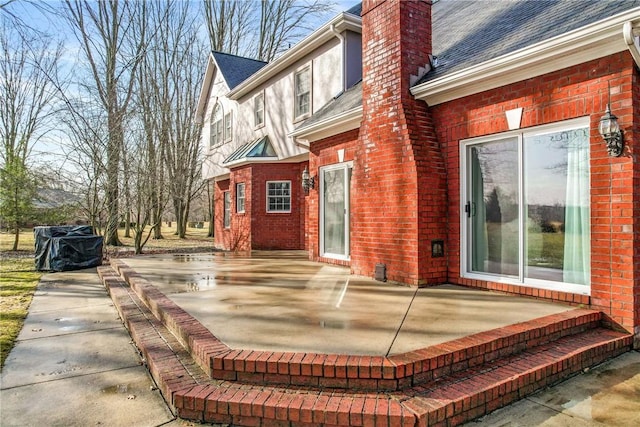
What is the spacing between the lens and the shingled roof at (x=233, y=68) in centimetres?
1656

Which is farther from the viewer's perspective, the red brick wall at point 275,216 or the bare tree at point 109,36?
the bare tree at point 109,36

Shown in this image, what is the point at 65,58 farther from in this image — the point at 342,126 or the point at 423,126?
the point at 423,126

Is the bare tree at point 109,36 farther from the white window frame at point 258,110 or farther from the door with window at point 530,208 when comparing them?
the door with window at point 530,208

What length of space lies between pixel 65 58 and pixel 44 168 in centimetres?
632

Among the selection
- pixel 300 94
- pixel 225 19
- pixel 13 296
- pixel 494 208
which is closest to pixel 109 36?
pixel 225 19

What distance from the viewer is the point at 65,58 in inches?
758

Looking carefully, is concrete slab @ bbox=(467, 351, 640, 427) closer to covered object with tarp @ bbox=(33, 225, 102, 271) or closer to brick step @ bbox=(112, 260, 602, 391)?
brick step @ bbox=(112, 260, 602, 391)

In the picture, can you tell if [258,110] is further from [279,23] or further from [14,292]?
[279,23]

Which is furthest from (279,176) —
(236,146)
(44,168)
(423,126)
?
(44,168)

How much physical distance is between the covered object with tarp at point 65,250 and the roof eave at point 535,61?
9.24 meters

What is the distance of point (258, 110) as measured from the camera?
1444 cm

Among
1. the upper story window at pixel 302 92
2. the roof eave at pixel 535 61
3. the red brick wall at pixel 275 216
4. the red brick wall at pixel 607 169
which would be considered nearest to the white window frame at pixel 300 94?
the upper story window at pixel 302 92

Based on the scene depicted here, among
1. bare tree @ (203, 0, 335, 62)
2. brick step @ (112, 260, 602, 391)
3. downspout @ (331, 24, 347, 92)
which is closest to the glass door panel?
brick step @ (112, 260, 602, 391)

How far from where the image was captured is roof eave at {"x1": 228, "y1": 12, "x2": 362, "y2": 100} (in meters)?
9.67
